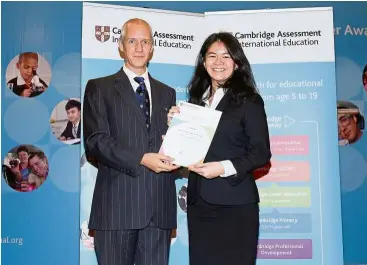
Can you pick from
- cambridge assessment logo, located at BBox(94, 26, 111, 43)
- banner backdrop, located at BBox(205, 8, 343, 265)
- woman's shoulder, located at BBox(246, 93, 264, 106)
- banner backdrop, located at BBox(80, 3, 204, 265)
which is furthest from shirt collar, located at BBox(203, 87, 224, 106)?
cambridge assessment logo, located at BBox(94, 26, 111, 43)

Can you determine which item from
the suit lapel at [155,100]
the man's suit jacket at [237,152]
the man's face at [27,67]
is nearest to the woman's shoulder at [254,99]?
the man's suit jacket at [237,152]

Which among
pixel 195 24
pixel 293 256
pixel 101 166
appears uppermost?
pixel 195 24

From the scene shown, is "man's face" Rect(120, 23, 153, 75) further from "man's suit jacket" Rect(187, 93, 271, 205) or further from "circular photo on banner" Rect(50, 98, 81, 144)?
"circular photo on banner" Rect(50, 98, 81, 144)

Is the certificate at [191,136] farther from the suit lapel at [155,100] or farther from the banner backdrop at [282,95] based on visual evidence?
the banner backdrop at [282,95]

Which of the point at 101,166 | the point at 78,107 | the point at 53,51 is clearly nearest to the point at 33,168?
the point at 78,107

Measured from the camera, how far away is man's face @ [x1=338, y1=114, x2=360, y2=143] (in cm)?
430

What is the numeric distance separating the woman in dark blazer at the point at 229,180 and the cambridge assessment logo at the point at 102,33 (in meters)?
1.34

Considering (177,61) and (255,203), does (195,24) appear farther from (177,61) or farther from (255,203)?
(255,203)

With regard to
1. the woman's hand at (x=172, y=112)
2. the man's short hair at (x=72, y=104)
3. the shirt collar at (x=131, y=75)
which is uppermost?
the man's short hair at (x=72, y=104)

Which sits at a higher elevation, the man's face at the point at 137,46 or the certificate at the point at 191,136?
the man's face at the point at 137,46

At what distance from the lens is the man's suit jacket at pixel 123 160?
2.37 meters

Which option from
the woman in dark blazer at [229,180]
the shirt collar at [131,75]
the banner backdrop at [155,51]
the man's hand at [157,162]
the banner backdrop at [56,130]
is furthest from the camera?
the banner backdrop at [56,130]

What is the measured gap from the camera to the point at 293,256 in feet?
12.2

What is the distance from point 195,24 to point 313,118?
1.32 meters
